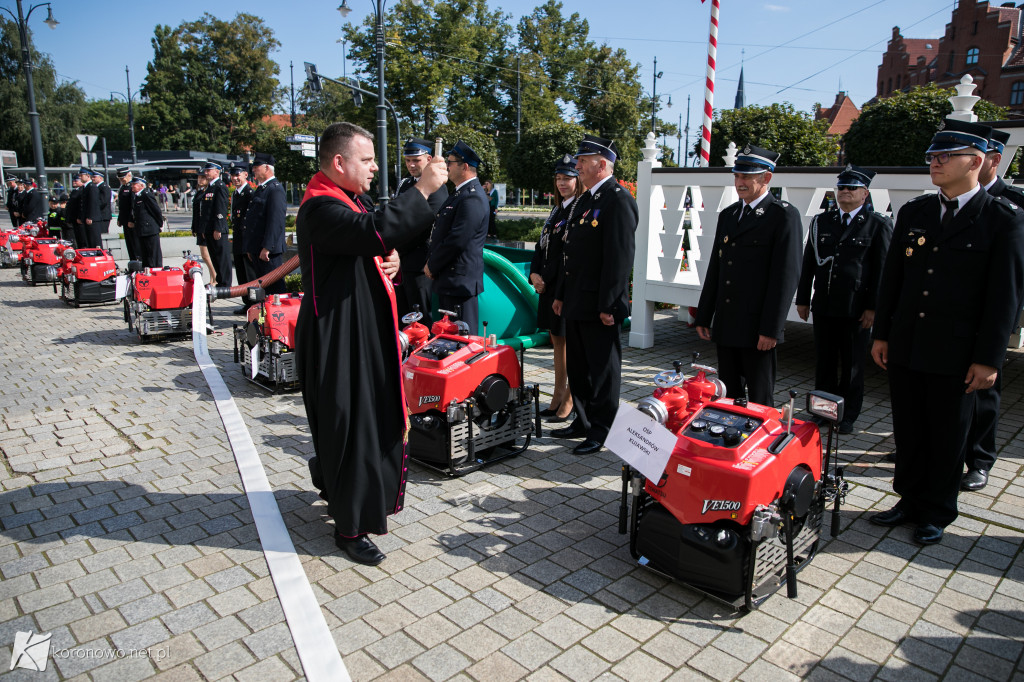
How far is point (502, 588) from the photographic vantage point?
327cm

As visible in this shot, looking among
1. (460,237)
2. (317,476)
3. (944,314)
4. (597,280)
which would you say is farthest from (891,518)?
(460,237)

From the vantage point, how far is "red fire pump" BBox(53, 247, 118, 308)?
10.7m

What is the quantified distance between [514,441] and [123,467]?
2853 millimetres

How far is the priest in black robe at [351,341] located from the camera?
10.8 feet

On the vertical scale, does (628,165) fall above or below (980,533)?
above

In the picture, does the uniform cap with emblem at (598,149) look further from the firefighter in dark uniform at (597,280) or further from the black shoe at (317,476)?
the black shoe at (317,476)

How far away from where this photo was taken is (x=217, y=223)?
10.2m

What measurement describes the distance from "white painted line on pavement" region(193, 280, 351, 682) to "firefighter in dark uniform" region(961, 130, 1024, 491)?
420 centimetres

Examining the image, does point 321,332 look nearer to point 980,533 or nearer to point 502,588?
point 502,588

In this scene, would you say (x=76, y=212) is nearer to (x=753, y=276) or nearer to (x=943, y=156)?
(x=753, y=276)

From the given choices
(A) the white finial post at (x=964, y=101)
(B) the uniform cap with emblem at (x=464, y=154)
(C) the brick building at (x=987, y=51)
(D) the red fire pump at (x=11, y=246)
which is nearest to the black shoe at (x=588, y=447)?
(B) the uniform cap with emblem at (x=464, y=154)

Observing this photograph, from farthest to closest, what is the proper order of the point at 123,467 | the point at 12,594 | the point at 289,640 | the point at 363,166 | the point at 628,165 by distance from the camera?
the point at 628,165 < the point at 123,467 < the point at 363,166 < the point at 12,594 < the point at 289,640

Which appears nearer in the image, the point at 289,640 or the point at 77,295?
the point at 289,640

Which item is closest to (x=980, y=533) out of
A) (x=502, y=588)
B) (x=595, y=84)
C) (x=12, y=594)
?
(x=502, y=588)
